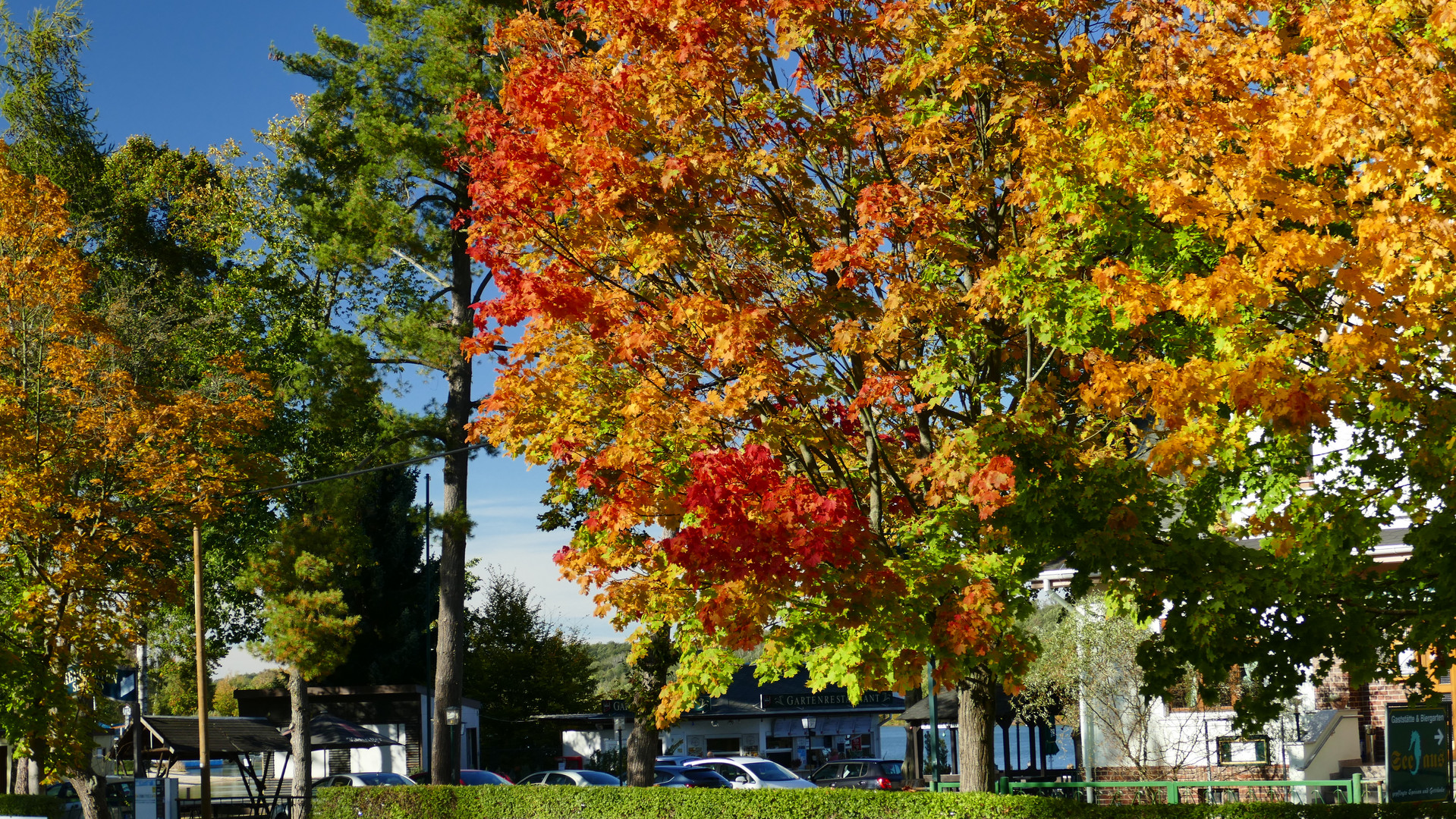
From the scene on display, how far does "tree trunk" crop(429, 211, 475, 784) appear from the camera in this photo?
27.6 meters

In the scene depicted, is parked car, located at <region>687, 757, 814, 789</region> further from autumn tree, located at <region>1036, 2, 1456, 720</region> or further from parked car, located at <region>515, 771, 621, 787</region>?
autumn tree, located at <region>1036, 2, 1456, 720</region>

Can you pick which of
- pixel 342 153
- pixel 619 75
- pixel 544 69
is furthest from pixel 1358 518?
pixel 342 153

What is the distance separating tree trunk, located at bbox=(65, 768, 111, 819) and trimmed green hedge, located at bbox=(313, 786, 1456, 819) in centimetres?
408

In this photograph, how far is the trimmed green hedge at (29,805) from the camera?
23062 mm

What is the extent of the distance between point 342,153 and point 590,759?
29.7 m

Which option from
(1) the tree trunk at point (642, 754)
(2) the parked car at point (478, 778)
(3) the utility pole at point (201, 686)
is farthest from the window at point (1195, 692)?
(3) the utility pole at point (201, 686)

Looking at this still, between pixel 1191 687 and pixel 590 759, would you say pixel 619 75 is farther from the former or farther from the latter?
pixel 590 759

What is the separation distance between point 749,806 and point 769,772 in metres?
16.1

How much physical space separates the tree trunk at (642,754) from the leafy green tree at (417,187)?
18.2 feet

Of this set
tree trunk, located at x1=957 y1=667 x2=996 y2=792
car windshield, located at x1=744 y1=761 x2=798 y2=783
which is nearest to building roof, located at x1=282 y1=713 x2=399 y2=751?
car windshield, located at x1=744 y1=761 x2=798 y2=783

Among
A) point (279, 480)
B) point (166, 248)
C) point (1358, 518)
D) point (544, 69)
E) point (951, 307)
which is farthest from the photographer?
point (166, 248)

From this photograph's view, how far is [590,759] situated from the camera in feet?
170

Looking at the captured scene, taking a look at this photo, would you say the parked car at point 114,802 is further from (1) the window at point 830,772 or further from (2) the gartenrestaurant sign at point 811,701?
(2) the gartenrestaurant sign at point 811,701

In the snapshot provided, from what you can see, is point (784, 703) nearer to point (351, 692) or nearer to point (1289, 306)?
point (351, 692)
